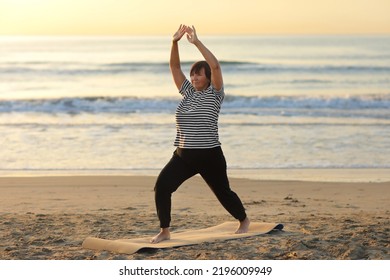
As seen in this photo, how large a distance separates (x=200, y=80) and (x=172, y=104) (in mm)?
18548

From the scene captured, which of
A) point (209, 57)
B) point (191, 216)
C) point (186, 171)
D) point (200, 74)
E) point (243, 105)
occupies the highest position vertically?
point (209, 57)

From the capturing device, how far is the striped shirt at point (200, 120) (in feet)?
21.6

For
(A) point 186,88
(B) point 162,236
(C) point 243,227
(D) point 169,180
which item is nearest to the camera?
(D) point 169,180

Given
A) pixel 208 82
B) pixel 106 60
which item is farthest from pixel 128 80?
pixel 208 82

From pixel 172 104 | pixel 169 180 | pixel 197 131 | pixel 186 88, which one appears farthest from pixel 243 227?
pixel 172 104

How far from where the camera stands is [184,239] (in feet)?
22.9

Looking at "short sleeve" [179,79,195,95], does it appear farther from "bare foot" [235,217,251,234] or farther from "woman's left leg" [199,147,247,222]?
"bare foot" [235,217,251,234]

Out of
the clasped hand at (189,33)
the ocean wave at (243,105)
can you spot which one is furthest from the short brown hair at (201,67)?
the ocean wave at (243,105)

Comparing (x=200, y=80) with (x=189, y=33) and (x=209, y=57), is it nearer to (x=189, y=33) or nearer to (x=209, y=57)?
(x=209, y=57)

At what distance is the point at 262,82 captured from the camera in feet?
110

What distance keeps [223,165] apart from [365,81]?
90.7ft

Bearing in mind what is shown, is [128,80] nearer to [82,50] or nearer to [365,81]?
[365,81]

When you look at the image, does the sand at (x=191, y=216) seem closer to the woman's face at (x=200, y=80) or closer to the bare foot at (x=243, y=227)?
the bare foot at (x=243, y=227)

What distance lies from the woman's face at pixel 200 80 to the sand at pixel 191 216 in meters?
1.32
